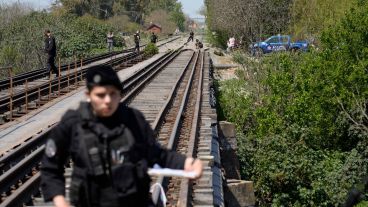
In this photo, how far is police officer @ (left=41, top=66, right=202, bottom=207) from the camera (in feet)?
9.91

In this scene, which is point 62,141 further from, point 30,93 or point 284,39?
point 284,39

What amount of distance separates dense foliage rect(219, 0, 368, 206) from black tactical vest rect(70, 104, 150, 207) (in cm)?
1084

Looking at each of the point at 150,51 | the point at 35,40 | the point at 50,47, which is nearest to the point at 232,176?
the point at 50,47

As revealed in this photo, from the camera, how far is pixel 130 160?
3068mm

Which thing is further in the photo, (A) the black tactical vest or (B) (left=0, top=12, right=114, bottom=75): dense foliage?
→ (B) (left=0, top=12, right=114, bottom=75): dense foliage

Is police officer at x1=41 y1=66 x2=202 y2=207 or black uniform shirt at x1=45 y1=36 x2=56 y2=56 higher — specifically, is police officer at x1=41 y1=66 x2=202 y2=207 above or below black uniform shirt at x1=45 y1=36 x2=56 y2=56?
above

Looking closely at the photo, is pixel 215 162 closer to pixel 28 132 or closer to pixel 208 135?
pixel 208 135

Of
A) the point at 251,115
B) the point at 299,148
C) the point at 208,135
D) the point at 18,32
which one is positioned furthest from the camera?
the point at 18,32

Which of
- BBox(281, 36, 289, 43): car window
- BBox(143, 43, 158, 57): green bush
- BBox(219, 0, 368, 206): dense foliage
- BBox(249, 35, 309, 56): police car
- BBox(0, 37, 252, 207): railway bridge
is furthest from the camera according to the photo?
BBox(143, 43, 158, 57): green bush

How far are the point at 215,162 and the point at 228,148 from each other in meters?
2.84

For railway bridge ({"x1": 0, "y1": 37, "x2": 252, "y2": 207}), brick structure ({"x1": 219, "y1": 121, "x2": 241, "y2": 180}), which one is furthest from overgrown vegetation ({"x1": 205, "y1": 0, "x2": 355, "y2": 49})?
brick structure ({"x1": 219, "y1": 121, "x2": 241, "y2": 180})

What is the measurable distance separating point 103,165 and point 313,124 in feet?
52.3

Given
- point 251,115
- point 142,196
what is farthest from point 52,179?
point 251,115

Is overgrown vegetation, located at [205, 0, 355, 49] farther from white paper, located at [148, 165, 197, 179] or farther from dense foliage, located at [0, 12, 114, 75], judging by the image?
white paper, located at [148, 165, 197, 179]
